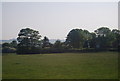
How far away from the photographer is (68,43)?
64.3 meters

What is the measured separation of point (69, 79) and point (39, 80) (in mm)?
1963

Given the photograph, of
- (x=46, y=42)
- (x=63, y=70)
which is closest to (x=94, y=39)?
(x=46, y=42)

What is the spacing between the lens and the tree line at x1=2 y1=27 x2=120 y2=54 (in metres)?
50.5

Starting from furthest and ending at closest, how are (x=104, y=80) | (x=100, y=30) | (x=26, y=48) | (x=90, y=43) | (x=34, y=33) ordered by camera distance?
(x=100, y=30) → (x=34, y=33) → (x=90, y=43) → (x=26, y=48) → (x=104, y=80)

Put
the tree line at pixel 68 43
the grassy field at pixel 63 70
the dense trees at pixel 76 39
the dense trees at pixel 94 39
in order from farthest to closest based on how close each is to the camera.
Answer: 1. the dense trees at pixel 76 39
2. the dense trees at pixel 94 39
3. the tree line at pixel 68 43
4. the grassy field at pixel 63 70

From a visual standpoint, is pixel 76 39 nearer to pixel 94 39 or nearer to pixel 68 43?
pixel 68 43

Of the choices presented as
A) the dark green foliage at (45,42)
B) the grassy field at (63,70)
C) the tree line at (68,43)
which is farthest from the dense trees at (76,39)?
the grassy field at (63,70)

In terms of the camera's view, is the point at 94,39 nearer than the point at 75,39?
Yes

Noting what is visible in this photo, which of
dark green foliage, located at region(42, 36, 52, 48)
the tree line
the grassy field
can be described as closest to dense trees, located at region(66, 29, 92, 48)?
the tree line

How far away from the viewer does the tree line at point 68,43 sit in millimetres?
50469

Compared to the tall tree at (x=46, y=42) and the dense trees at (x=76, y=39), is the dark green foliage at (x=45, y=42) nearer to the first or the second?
the tall tree at (x=46, y=42)

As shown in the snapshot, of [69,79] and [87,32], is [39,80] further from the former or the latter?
[87,32]

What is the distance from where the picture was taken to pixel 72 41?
208 feet

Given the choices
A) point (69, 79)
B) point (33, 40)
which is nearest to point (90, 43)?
point (33, 40)
